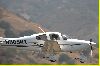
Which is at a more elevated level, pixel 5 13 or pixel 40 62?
pixel 5 13

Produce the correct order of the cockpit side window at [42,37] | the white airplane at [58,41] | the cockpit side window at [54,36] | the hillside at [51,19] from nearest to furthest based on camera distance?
the cockpit side window at [54,36] < the cockpit side window at [42,37] < the white airplane at [58,41] < the hillside at [51,19]

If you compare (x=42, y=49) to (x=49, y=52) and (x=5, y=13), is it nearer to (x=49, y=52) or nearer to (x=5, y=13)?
(x=49, y=52)

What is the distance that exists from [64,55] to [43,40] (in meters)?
58.0

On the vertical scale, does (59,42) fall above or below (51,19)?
below

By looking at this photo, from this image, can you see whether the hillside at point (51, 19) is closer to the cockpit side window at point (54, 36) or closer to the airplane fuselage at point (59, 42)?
the airplane fuselage at point (59, 42)

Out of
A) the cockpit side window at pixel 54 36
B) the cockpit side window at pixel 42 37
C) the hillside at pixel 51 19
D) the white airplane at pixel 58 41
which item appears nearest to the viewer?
the cockpit side window at pixel 54 36

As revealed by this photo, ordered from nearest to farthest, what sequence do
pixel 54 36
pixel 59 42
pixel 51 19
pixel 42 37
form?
→ pixel 54 36 → pixel 42 37 → pixel 59 42 → pixel 51 19

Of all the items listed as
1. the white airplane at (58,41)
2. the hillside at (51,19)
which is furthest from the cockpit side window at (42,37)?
the hillside at (51,19)

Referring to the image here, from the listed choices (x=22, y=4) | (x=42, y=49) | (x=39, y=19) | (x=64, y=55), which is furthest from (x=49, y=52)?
(x=22, y=4)

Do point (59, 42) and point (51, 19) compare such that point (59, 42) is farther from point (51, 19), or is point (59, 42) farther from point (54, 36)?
point (51, 19)

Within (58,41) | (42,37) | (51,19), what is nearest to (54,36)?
(58,41)

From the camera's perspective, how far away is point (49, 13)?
186 meters

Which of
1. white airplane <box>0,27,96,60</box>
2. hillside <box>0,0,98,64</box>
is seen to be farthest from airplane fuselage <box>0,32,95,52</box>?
hillside <box>0,0,98,64</box>

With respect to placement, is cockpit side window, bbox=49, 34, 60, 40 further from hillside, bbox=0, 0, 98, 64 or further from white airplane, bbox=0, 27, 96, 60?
hillside, bbox=0, 0, 98, 64
